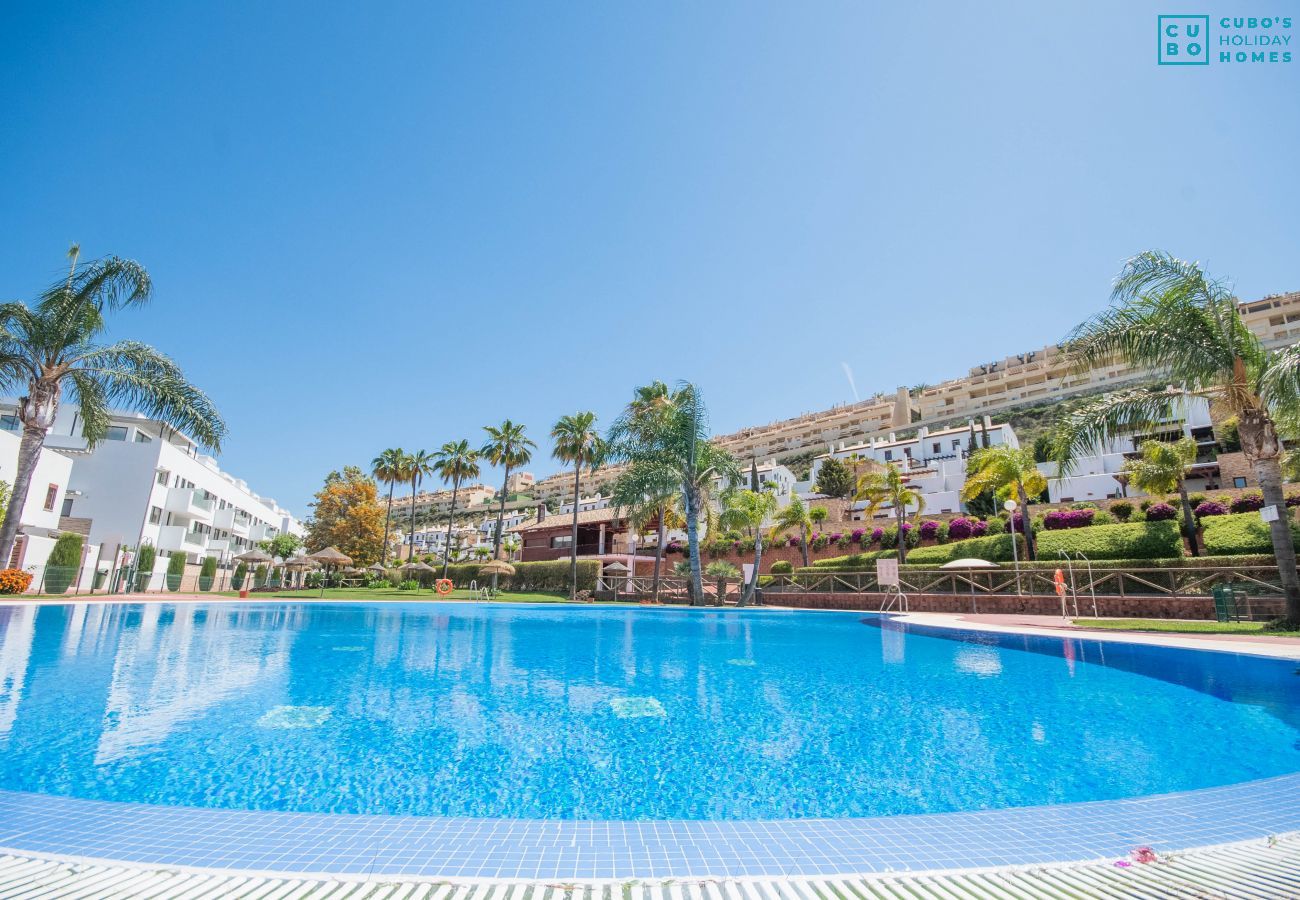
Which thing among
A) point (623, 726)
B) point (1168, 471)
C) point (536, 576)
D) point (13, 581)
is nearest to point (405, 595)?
point (536, 576)

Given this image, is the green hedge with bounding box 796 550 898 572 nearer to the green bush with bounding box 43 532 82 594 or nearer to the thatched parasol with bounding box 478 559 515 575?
the thatched parasol with bounding box 478 559 515 575

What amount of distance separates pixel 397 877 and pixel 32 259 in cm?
2396

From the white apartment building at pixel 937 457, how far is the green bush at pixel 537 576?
21.6 m

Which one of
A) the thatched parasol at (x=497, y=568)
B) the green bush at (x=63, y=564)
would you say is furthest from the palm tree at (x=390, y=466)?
the green bush at (x=63, y=564)

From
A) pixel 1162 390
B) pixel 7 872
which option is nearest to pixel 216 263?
pixel 7 872

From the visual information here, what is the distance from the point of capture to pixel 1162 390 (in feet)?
49.2

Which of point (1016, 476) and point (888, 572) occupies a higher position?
point (1016, 476)

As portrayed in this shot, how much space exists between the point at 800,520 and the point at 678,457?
27.1 ft

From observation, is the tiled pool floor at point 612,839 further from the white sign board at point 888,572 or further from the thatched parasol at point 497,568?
the thatched parasol at point 497,568

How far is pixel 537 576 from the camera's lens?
39.3 metres

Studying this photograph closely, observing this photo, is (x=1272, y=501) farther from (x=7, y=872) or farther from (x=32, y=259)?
(x=32, y=259)

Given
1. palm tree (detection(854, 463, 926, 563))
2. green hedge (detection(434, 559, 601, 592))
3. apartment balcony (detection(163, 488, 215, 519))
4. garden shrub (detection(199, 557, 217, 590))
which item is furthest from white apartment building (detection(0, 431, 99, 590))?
palm tree (detection(854, 463, 926, 563))

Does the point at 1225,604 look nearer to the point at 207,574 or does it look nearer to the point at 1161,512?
the point at 1161,512

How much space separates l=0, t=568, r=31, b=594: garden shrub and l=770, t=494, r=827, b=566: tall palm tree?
101ft
